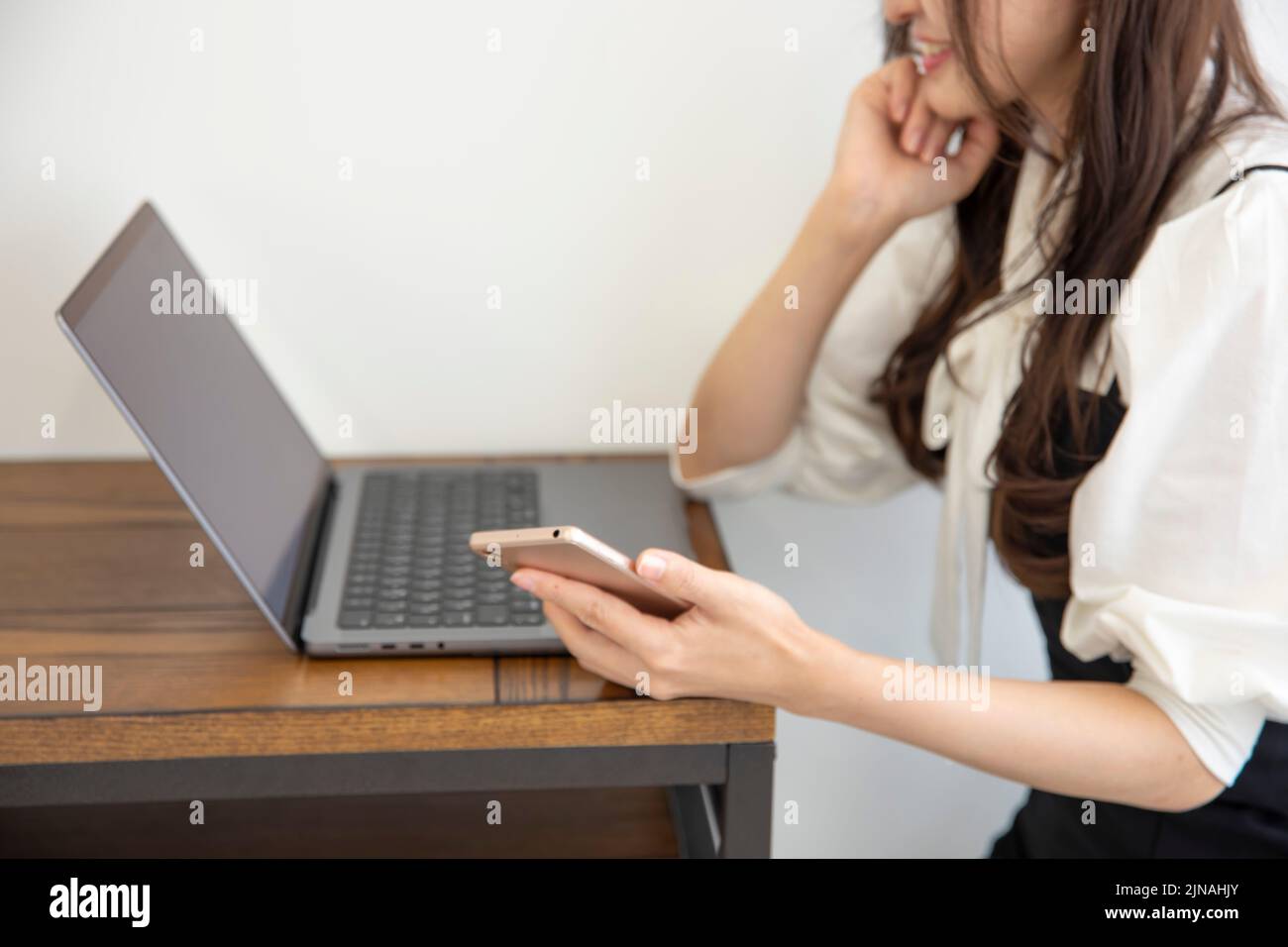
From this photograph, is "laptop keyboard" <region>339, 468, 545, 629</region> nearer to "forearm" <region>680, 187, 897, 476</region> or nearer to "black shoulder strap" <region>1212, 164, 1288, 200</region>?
"forearm" <region>680, 187, 897, 476</region>

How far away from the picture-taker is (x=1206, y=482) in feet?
2.60

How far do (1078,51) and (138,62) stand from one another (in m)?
0.81

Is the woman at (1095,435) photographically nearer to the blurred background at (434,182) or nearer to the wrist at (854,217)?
the wrist at (854,217)

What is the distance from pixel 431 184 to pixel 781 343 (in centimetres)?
37

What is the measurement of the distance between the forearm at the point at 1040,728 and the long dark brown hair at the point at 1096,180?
0.14 meters

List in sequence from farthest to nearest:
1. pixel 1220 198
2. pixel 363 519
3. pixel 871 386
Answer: pixel 871 386 → pixel 363 519 → pixel 1220 198

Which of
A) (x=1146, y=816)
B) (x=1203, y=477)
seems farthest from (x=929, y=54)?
(x=1146, y=816)

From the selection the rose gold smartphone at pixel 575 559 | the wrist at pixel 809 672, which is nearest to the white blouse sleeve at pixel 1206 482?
the wrist at pixel 809 672

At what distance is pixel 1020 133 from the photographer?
0.94 m

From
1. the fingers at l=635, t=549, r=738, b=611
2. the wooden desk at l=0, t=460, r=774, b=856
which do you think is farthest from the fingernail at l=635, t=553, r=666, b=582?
the wooden desk at l=0, t=460, r=774, b=856

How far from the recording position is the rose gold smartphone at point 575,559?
28.6 inches

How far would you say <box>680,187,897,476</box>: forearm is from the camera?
1065 millimetres

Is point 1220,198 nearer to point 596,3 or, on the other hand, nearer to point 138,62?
point 596,3
